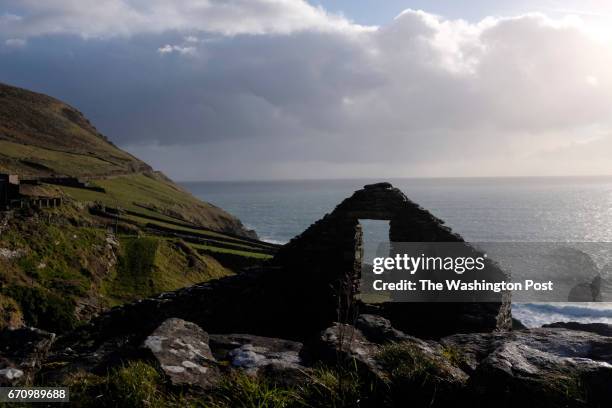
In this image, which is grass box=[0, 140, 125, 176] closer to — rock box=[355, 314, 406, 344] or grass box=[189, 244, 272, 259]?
grass box=[189, 244, 272, 259]

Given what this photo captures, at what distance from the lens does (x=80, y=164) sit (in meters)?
97.6

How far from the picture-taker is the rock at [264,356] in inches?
195

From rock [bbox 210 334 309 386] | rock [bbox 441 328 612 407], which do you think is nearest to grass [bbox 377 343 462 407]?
rock [bbox 441 328 612 407]

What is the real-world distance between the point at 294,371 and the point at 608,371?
282 centimetres

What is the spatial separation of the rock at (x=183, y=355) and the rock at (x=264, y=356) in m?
0.22

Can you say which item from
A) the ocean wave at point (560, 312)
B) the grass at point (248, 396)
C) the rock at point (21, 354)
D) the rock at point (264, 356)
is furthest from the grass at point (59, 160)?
the grass at point (248, 396)

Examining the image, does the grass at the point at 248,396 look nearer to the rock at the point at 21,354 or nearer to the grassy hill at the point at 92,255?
the rock at the point at 21,354

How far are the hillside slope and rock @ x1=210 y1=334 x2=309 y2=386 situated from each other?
57.9 m

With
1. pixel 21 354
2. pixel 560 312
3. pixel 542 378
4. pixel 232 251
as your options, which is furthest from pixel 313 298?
pixel 560 312

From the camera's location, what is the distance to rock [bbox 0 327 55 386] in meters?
5.10

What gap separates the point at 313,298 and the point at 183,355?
1076 cm

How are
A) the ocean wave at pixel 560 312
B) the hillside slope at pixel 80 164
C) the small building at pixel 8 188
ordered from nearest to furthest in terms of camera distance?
1. the small building at pixel 8 188
2. the ocean wave at pixel 560 312
3. the hillside slope at pixel 80 164

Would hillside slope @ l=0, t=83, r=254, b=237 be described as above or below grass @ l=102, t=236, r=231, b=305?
above

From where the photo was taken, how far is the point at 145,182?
10188cm
